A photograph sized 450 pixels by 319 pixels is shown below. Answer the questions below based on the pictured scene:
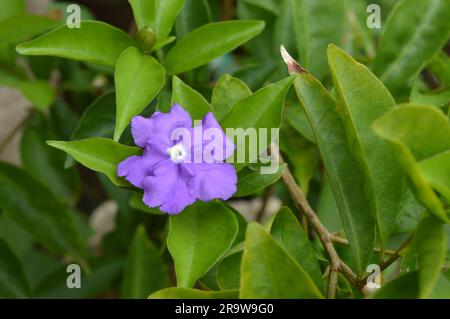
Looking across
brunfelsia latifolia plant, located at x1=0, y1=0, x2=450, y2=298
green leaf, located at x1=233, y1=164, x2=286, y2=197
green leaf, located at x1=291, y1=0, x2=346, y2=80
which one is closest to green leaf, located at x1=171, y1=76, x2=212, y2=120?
brunfelsia latifolia plant, located at x1=0, y1=0, x2=450, y2=298

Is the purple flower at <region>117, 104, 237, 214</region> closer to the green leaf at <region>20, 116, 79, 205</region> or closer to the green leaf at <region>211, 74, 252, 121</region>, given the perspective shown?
the green leaf at <region>211, 74, 252, 121</region>

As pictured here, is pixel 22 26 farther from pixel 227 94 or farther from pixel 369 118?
pixel 369 118

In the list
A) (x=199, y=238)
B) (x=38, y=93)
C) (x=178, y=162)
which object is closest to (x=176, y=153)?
(x=178, y=162)

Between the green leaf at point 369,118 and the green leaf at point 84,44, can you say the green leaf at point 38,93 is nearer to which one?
the green leaf at point 84,44

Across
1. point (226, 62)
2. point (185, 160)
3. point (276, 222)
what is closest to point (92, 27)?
point (185, 160)

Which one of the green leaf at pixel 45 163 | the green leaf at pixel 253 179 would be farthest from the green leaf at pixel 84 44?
the green leaf at pixel 45 163
